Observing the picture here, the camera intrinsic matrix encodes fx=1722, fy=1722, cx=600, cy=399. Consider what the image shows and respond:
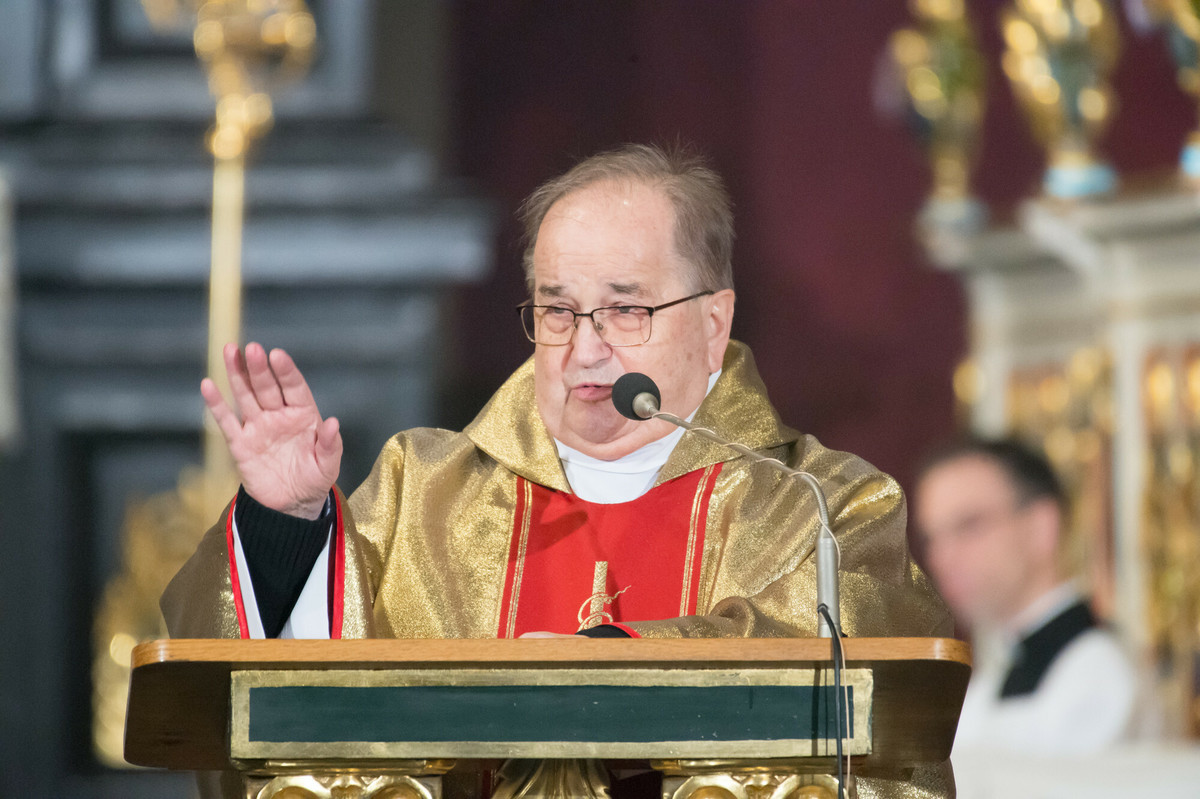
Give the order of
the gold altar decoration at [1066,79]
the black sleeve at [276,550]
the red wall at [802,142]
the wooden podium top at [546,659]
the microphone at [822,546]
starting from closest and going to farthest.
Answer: the wooden podium top at [546,659] → the microphone at [822,546] → the black sleeve at [276,550] → the gold altar decoration at [1066,79] → the red wall at [802,142]

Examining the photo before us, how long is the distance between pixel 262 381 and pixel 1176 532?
483cm

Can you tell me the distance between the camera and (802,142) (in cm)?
717

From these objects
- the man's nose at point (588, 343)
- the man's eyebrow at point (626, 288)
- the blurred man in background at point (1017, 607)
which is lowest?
the blurred man in background at point (1017, 607)

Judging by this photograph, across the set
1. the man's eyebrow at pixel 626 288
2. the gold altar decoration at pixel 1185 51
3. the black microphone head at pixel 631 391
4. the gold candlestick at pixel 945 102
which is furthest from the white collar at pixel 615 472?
the gold candlestick at pixel 945 102

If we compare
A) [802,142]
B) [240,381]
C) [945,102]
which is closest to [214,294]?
[802,142]

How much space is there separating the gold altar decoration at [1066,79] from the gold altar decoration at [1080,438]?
0.68 m

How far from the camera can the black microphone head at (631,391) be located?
2201mm

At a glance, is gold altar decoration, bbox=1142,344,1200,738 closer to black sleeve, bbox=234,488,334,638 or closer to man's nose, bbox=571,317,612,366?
man's nose, bbox=571,317,612,366

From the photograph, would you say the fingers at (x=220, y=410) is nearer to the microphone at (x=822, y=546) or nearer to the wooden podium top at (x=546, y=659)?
the wooden podium top at (x=546, y=659)

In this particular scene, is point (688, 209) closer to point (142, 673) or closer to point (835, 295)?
point (142, 673)

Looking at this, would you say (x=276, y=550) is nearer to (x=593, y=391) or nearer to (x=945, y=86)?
(x=593, y=391)

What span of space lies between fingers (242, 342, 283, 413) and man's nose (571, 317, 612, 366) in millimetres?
499

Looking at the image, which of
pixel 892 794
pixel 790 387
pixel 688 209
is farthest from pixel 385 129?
pixel 892 794

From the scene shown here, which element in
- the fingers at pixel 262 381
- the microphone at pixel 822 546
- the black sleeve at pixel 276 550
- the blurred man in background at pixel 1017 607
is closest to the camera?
the microphone at pixel 822 546
